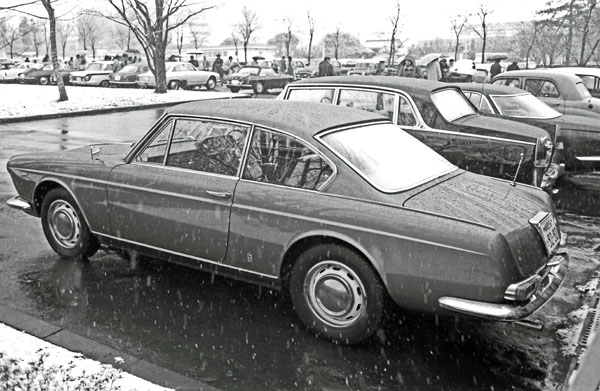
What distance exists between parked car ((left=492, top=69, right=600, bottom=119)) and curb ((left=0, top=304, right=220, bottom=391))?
960cm

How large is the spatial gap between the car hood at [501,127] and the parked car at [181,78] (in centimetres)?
2309

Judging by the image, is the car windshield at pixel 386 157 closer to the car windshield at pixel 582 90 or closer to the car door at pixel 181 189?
the car door at pixel 181 189

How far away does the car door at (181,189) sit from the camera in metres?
4.54

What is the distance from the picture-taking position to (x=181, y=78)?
96.9 ft

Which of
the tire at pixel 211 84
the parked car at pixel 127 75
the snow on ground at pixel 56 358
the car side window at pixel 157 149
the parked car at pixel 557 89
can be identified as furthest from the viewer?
the parked car at pixel 127 75

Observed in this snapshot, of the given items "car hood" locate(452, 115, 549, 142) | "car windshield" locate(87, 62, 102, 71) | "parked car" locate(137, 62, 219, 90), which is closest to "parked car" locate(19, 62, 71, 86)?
"car windshield" locate(87, 62, 102, 71)

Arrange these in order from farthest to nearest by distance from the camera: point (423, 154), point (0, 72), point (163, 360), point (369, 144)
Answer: point (0, 72) → point (423, 154) → point (369, 144) → point (163, 360)

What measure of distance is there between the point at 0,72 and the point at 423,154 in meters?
38.7

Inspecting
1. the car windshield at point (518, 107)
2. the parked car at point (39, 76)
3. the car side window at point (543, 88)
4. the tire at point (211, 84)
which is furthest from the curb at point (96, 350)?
the parked car at point (39, 76)

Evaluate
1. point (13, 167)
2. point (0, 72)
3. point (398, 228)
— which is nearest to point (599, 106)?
point (398, 228)

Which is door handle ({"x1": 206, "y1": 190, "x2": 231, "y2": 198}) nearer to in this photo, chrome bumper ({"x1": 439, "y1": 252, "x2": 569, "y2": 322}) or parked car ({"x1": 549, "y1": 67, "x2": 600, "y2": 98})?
chrome bumper ({"x1": 439, "y1": 252, "x2": 569, "y2": 322})

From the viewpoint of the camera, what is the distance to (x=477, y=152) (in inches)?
284

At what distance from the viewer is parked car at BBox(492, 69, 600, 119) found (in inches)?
448

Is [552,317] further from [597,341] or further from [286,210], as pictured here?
[286,210]
